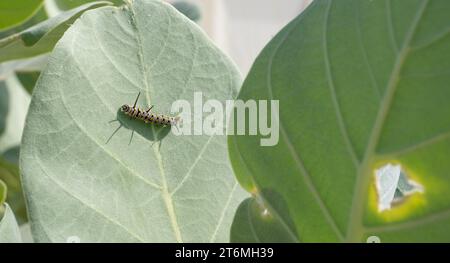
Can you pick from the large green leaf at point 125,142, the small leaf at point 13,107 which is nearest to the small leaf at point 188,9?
the small leaf at point 13,107

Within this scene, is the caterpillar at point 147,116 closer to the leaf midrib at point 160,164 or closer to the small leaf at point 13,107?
the leaf midrib at point 160,164

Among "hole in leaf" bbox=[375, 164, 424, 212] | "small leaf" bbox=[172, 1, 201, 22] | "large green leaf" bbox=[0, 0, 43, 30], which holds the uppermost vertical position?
"small leaf" bbox=[172, 1, 201, 22]

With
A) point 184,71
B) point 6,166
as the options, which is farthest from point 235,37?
point 184,71

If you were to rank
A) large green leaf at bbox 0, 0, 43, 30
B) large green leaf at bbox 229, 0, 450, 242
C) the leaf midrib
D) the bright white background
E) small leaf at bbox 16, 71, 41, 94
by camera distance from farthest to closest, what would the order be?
the bright white background < small leaf at bbox 16, 71, 41, 94 < large green leaf at bbox 0, 0, 43, 30 < the leaf midrib < large green leaf at bbox 229, 0, 450, 242

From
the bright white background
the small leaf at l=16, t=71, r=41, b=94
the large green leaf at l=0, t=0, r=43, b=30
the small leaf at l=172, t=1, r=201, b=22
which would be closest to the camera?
the large green leaf at l=0, t=0, r=43, b=30

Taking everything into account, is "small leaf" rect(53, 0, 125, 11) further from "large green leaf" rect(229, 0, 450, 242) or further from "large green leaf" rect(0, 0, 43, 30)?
"large green leaf" rect(229, 0, 450, 242)

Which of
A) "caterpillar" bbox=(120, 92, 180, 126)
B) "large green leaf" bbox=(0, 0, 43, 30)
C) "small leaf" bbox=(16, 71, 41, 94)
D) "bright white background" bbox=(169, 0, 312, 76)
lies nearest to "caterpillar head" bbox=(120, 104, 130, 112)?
"caterpillar" bbox=(120, 92, 180, 126)
